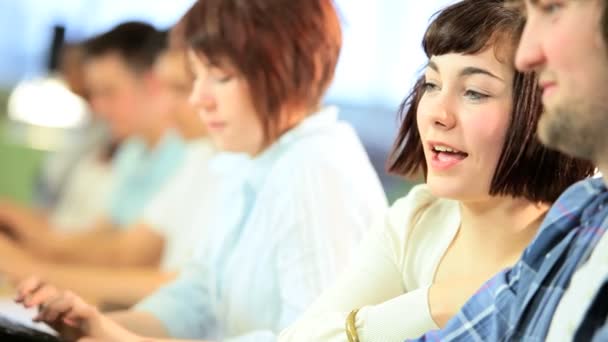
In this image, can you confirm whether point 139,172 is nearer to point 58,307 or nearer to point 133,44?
point 133,44

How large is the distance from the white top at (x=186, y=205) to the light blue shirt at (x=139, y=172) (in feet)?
0.20

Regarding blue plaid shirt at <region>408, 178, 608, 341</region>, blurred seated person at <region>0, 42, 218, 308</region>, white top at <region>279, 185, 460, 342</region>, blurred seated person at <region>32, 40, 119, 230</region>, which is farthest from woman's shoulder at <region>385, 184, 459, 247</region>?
blurred seated person at <region>32, 40, 119, 230</region>

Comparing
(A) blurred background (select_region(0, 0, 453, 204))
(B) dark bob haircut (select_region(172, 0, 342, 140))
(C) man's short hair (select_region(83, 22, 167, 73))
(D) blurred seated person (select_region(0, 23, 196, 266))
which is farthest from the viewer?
(D) blurred seated person (select_region(0, 23, 196, 266))

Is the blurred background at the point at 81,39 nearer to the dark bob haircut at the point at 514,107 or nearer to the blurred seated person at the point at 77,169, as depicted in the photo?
the blurred seated person at the point at 77,169

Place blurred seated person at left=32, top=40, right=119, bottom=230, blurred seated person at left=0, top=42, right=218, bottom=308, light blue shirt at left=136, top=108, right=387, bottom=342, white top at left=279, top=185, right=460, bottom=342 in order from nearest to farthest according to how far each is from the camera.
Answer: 1. white top at left=279, top=185, right=460, bottom=342
2. light blue shirt at left=136, top=108, right=387, bottom=342
3. blurred seated person at left=0, top=42, right=218, bottom=308
4. blurred seated person at left=32, top=40, right=119, bottom=230

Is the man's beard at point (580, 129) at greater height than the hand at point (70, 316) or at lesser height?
greater

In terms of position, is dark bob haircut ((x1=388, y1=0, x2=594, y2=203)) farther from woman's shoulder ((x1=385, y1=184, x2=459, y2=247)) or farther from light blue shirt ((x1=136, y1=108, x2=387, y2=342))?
light blue shirt ((x1=136, y1=108, x2=387, y2=342))

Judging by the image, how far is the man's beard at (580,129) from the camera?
102 cm

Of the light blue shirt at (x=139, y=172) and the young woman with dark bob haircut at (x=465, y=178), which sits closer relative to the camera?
the young woman with dark bob haircut at (x=465, y=178)

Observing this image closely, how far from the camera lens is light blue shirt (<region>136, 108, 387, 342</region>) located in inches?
67.3

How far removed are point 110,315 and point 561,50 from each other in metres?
1.16

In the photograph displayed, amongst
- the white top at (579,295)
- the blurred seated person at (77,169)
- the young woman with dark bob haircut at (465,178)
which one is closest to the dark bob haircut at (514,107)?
→ the young woman with dark bob haircut at (465,178)

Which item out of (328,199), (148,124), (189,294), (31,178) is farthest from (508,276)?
(31,178)

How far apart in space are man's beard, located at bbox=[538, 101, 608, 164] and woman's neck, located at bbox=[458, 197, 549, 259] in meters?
0.27
